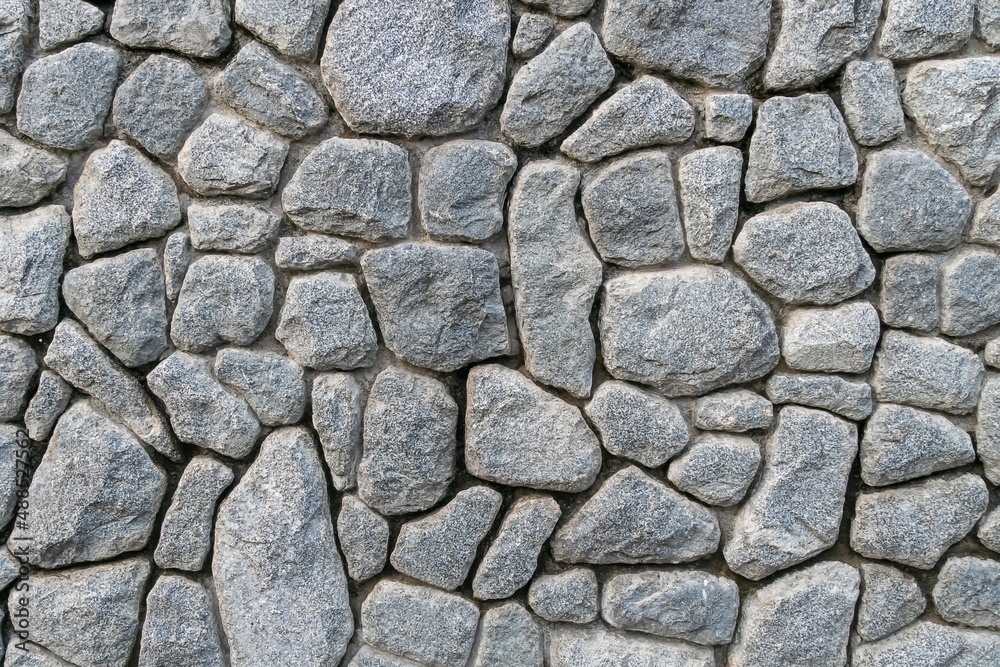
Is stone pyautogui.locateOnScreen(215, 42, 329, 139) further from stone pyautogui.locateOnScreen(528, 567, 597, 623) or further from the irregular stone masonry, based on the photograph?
stone pyautogui.locateOnScreen(528, 567, 597, 623)

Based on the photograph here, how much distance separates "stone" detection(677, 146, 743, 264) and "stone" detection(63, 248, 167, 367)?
1.03 meters

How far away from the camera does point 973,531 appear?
142 cm

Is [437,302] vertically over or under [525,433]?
over

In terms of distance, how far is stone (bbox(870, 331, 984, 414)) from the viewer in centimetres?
138

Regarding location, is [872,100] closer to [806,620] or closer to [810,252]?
[810,252]

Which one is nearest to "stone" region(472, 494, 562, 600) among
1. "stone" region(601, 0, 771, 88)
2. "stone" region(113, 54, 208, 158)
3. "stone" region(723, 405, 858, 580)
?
"stone" region(723, 405, 858, 580)

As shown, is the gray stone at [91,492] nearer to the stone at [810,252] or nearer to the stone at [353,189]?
the stone at [353,189]

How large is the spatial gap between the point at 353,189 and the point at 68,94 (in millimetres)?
579

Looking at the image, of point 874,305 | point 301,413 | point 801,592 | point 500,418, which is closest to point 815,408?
point 874,305

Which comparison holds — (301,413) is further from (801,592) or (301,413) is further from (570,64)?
(801,592)

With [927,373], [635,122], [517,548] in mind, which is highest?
[635,122]

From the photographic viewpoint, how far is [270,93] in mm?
1380

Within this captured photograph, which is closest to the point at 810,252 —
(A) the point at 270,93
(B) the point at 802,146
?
(B) the point at 802,146

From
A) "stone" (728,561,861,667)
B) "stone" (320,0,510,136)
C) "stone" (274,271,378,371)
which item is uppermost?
"stone" (320,0,510,136)
